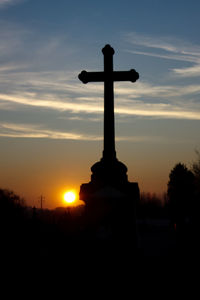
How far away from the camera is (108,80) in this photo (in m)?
15.5

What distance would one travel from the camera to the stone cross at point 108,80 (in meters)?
14.7

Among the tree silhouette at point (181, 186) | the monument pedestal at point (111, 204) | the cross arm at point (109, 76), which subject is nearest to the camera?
the monument pedestal at point (111, 204)

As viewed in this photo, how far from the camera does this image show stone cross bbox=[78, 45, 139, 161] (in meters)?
14.7

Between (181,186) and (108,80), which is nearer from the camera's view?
(108,80)

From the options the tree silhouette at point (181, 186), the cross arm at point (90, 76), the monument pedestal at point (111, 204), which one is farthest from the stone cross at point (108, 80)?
the tree silhouette at point (181, 186)

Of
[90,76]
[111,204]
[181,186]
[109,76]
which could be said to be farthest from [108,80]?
[181,186]

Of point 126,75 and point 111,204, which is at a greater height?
point 126,75

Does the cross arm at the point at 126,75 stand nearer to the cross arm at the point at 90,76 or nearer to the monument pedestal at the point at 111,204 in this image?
the cross arm at the point at 90,76

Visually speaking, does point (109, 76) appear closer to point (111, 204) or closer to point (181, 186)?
point (111, 204)

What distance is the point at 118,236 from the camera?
13.8 metres

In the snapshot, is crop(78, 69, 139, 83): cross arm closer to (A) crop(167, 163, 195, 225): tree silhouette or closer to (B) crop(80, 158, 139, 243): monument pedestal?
(B) crop(80, 158, 139, 243): monument pedestal

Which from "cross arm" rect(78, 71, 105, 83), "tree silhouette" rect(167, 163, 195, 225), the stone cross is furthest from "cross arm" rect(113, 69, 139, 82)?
"tree silhouette" rect(167, 163, 195, 225)

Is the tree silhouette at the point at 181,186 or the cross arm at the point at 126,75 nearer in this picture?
the cross arm at the point at 126,75

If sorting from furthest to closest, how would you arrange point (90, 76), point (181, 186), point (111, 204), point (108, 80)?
point (181, 186)
point (90, 76)
point (108, 80)
point (111, 204)
